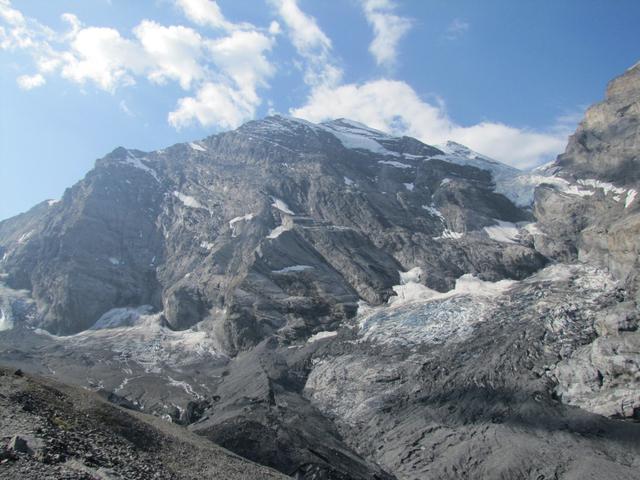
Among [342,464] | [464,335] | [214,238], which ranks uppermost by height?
[214,238]

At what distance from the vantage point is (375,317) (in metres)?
124

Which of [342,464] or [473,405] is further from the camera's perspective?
[473,405]

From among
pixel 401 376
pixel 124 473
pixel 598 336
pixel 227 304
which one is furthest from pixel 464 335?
pixel 124 473

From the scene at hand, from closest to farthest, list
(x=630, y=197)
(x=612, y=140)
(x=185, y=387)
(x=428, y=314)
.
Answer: (x=185, y=387)
(x=428, y=314)
(x=630, y=197)
(x=612, y=140)

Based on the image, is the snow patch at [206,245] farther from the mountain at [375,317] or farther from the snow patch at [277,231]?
the snow patch at [277,231]

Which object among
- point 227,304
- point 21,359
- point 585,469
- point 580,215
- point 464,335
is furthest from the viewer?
point 580,215

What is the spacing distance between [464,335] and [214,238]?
97.7 m

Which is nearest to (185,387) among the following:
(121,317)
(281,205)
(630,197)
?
(121,317)

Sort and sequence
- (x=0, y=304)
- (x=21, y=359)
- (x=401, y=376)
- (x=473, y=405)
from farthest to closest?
(x=0, y=304)
(x=21, y=359)
(x=401, y=376)
(x=473, y=405)

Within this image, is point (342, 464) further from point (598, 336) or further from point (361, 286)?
point (361, 286)

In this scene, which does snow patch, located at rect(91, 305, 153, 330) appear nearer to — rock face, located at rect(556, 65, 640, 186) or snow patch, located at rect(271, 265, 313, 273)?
snow patch, located at rect(271, 265, 313, 273)

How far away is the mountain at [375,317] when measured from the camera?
260 feet

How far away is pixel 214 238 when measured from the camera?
7259 inches

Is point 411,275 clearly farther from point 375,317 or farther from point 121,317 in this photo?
point 121,317
